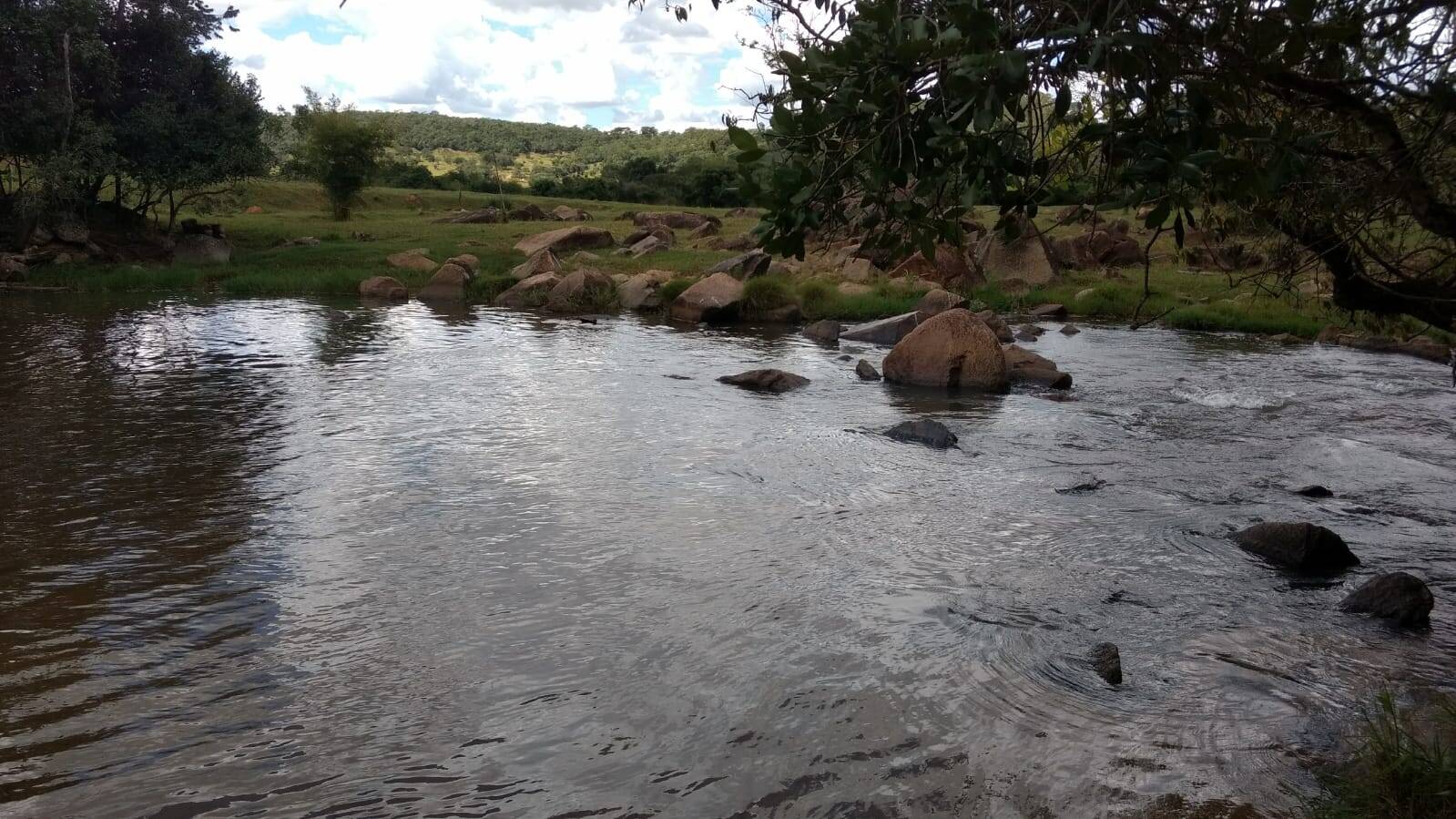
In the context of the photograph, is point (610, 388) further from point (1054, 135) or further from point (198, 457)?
point (1054, 135)

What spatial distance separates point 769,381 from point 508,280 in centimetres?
1339

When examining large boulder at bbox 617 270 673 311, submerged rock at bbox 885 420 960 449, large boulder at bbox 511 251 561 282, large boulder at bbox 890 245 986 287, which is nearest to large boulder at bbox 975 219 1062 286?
large boulder at bbox 890 245 986 287

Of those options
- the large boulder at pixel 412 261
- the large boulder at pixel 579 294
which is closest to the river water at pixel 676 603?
the large boulder at pixel 579 294

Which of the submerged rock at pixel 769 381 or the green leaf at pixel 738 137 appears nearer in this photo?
the green leaf at pixel 738 137

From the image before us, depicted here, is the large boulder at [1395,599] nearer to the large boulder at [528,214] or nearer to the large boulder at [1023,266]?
the large boulder at [1023,266]

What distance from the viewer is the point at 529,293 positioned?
80.7 ft

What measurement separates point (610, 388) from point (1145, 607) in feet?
29.5

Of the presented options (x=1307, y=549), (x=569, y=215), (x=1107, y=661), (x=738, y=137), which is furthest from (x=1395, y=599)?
(x=569, y=215)

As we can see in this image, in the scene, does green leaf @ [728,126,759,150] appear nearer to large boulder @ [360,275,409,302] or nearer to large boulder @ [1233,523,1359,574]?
large boulder @ [1233,523,1359,574]

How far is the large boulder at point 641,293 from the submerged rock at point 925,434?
1287cm

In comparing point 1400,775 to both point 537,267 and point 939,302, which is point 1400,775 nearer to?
point 939,302

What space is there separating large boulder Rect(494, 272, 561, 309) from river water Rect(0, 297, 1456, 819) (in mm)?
10902

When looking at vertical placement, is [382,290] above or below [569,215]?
below

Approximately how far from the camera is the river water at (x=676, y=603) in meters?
4.66
